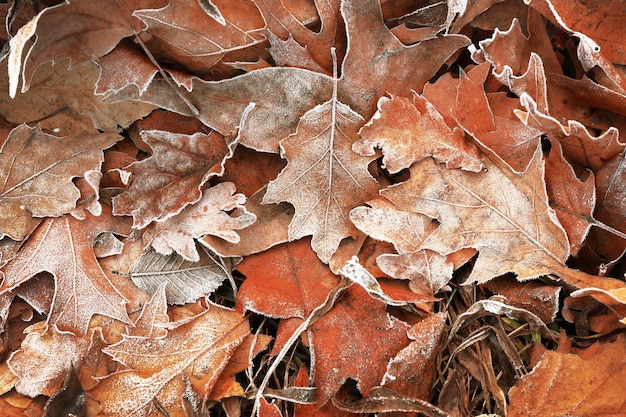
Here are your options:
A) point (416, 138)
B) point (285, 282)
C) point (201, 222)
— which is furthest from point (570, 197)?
point (201, 222)

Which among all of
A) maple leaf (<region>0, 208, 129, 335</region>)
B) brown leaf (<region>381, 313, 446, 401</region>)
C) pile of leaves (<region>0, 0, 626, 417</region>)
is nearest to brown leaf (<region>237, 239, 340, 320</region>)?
pile of leaves (<region>0, 0, 626, 417</region>)

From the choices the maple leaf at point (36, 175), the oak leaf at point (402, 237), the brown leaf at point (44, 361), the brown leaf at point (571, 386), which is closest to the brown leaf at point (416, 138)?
the oak leaf at point (402, 237)

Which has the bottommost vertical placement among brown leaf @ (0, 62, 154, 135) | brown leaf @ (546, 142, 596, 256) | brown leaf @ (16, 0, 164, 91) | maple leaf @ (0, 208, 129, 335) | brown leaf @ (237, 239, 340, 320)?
maple leaf @ (0, 208, 129, 335)

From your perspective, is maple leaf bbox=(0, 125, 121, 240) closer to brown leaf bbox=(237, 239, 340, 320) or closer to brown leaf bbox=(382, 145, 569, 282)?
brown leaf bbox=(237, 239, 340, 320)

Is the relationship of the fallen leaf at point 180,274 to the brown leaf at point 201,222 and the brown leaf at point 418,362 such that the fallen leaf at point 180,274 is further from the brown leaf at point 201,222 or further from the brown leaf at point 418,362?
the brown leaf at point 418,362

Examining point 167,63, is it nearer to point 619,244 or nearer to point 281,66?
point 281,66

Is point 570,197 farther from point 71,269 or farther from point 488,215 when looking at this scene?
point 71,269
